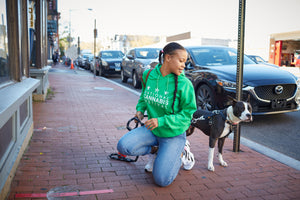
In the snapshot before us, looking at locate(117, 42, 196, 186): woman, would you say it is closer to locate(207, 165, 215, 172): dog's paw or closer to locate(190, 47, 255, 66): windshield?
locate(207, 165, 215, 172): dog's paw

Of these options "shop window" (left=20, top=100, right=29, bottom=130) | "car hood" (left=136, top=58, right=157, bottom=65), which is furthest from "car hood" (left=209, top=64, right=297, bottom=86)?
"car hood" (left=136, top=58, right=157, bottom=65)

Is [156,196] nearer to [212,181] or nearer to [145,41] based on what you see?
[212,181]

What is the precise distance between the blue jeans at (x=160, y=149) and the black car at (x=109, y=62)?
15206 millimetres

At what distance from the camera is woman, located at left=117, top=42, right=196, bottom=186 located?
3264 millimetres

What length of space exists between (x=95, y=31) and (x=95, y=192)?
19.0m

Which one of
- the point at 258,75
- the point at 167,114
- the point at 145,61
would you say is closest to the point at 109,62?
the point at 145,61

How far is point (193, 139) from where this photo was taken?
534 cm

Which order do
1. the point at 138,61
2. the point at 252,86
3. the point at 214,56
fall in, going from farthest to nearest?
the point at 138,61 < the point at 214,56 < the point at 252,86

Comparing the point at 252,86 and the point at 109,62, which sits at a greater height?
the point at 109,62

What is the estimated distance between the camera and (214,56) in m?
7.98

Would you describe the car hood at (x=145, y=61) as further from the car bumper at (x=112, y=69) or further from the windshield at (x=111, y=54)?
the windshield at (x=111, y=54)

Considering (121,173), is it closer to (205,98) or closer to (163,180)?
(163,180)

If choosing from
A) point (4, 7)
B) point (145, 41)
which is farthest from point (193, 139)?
point (145, 41)

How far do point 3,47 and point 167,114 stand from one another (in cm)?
224
